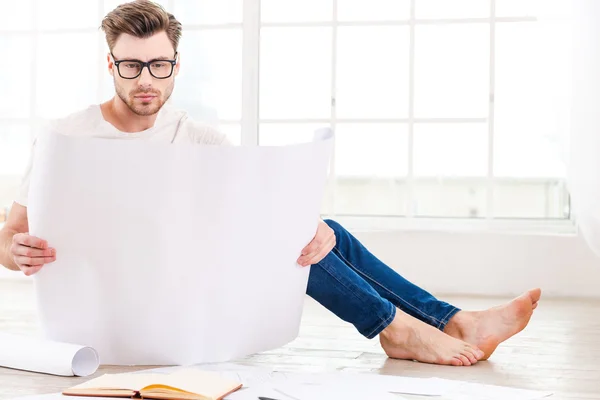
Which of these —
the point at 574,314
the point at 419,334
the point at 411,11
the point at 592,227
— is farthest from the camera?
the point at 411,11

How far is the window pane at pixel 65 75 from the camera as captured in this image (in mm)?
4531

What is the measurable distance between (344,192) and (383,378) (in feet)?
30.4

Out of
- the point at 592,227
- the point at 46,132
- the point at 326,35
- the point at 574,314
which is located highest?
the point at 326,35

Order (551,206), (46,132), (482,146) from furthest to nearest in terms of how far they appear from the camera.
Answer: (551,206) < (482,146) < (46,132)

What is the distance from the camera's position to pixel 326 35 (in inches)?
172

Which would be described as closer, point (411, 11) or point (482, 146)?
point (411, 11)

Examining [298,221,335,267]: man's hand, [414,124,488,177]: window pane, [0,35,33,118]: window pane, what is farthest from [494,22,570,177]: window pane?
[0,35,33,118]: window pane

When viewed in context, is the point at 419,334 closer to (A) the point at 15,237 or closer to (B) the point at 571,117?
(A) the point at 15,237

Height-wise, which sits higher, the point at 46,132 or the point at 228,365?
the point at 46,132

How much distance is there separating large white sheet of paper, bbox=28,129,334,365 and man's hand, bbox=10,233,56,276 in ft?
0.06

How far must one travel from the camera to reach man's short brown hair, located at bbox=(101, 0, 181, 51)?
2207mm

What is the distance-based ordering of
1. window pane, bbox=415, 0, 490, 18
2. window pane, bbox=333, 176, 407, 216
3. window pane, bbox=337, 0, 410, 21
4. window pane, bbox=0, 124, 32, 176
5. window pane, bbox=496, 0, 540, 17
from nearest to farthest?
window pane, bbox=496, 0, 540, 17 < window pane, bbox=415, 0, 490, 18 < window pane, bbox=337, 0, 410, 21 < window pane, bbox=0, 124, 32, 176 < window pane, bbox=333, 176, 407, 216

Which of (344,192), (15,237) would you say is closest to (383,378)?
(15,237)

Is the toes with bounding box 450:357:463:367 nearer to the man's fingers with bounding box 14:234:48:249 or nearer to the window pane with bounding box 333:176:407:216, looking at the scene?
the man's fingers with bounding box 14:234:48:249
